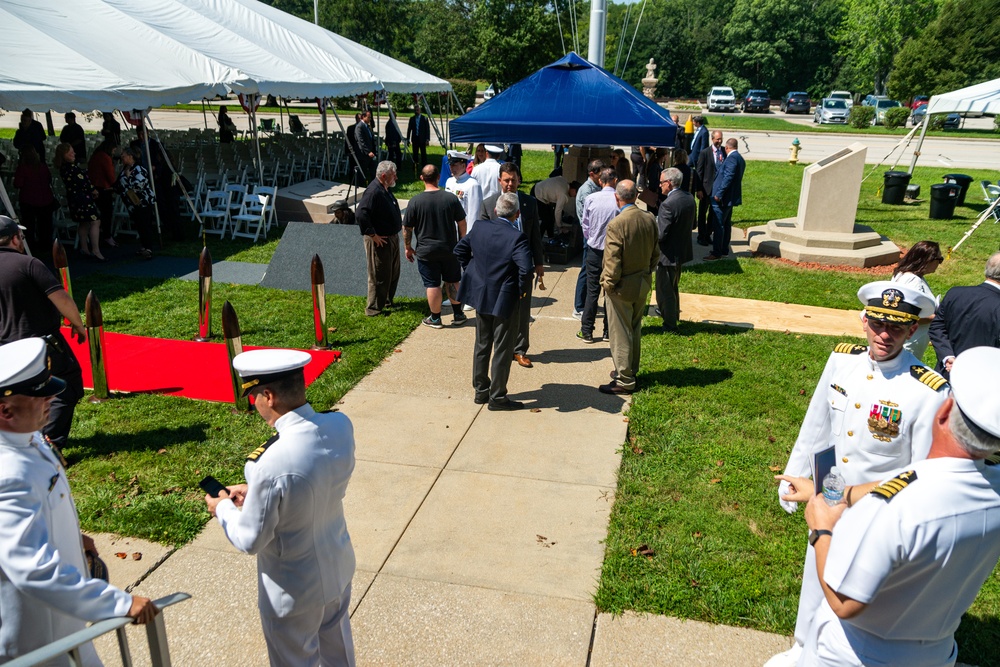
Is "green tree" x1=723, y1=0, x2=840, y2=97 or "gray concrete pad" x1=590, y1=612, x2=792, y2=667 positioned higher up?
"green tree" x1=723, y1=0, x2=840, y2=97

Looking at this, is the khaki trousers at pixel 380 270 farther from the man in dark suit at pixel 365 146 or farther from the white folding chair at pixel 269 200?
the man in dark suit at pixel 365 146

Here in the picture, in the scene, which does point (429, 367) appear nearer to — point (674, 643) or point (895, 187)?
point (674, 643)

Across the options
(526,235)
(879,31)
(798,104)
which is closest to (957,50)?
(798,104)

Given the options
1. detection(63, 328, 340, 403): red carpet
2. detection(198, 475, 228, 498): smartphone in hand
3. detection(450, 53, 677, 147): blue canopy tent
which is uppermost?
detection(450, 53, 677, 147): blue canopy tent

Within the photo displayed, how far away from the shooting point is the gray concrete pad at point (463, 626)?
4059 mm

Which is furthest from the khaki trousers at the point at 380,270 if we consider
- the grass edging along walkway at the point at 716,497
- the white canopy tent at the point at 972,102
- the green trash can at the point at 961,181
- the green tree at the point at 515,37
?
the green tree at the point at 515,37

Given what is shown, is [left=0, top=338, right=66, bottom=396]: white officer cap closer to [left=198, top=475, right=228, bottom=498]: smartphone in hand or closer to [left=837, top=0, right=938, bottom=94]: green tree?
[left=198, top=475, right=228, bottom=498]: smartphone in hand

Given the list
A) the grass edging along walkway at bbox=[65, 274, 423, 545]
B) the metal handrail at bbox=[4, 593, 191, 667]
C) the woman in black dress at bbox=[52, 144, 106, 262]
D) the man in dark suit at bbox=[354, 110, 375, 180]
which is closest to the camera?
the metal handrail at bbox=[4, 593, 191, 667]

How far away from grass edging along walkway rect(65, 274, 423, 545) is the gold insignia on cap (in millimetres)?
4429

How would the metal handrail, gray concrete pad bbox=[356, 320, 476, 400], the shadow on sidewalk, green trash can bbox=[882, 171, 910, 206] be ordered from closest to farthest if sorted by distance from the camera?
the metal handrail, the shadow on sidewalk, gray concrete pad bbox=[356, 320, 476, 400], green trash can bbox=[882, 171, 910, 206]

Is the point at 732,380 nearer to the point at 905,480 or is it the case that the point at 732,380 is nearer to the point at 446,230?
the point at 446,230

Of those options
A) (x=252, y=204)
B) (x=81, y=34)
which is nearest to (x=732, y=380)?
(x=252, y=204)

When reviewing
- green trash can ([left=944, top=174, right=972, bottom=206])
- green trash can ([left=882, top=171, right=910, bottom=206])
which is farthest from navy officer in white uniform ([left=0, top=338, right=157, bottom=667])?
green trash can ([left=944, top=174, right=972, bottom=206])

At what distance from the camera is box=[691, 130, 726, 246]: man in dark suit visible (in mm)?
13508
